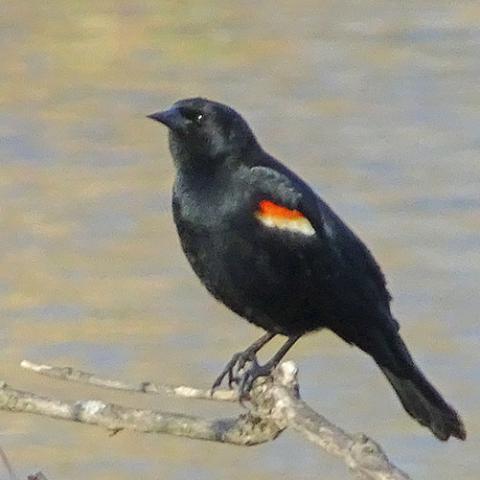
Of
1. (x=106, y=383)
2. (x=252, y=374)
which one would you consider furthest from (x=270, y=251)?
(x=106, y=383)

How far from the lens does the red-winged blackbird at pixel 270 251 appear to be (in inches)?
163

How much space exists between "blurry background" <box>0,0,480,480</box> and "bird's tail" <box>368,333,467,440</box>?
104 inches

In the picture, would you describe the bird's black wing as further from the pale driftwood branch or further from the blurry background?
the blurry background

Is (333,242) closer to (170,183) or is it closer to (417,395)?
(417,395)

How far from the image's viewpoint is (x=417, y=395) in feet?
14.0

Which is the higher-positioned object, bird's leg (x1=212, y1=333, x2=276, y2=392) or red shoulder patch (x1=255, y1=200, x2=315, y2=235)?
red shoulder patch (x1=255, y1=200, x2=315, y2=235)

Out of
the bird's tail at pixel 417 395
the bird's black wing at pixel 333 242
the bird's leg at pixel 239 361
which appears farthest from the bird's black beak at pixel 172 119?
the bird's tail at pixel 417 395

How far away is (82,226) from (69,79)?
3.06 meters

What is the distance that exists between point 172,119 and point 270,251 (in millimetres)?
333

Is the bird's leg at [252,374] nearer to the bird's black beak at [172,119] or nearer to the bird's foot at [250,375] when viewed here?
the bird's foot at [250,375]

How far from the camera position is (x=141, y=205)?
9.53 meters

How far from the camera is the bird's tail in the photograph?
4.19 meters

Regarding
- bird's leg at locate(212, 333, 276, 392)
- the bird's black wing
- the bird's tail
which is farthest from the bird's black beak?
the bird's tail

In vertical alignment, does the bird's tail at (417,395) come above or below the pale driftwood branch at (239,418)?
below
